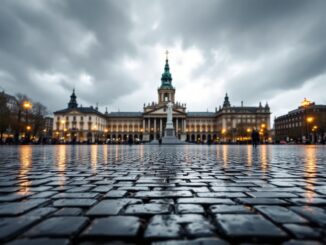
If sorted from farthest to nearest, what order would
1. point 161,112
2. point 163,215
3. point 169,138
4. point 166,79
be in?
point 166,79
point 161,112
point 169,138
point 163,215

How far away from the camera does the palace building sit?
347ft

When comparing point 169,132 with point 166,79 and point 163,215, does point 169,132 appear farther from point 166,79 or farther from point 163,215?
point 166,79

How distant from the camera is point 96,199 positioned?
321 centimetres

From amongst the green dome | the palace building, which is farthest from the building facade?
the green dome

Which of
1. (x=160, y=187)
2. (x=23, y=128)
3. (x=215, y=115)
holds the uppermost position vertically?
(x=215, y=115)

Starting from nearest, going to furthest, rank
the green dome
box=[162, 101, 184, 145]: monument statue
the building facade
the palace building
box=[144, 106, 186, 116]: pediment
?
1. box=[162, 101, 184, 145]: monument statue
2. the building facade
3. the palace building
4. box=[144, 106, 186, 116]: pediment
5. the green dome

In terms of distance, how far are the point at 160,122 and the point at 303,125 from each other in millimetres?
57664

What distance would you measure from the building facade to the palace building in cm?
1080

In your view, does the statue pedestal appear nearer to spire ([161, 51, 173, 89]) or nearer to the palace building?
the palace building

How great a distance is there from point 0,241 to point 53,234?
36 cm

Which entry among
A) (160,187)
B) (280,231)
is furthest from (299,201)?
(160,187)

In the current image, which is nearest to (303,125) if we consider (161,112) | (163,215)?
(161,112)

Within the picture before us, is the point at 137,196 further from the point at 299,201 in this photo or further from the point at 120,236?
the point at 299,201

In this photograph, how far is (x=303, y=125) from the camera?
94562 millimetres
